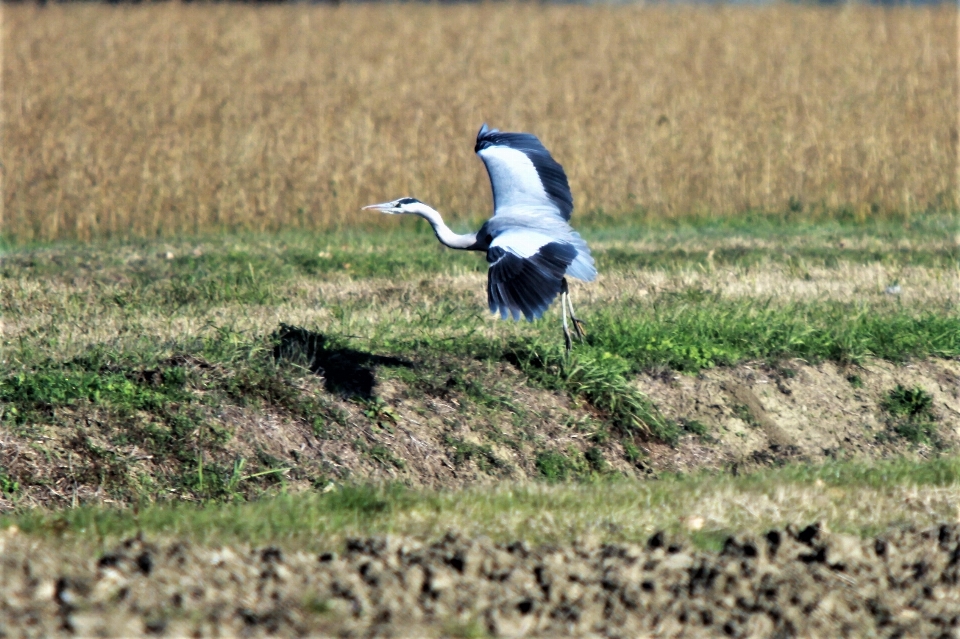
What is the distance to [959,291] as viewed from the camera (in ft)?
35.2

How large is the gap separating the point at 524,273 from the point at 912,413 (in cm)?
301

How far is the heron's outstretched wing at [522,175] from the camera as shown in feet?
28.6

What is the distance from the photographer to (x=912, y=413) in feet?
26.9

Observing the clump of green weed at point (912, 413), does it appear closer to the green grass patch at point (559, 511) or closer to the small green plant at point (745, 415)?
the small green plant at point (745, 415)

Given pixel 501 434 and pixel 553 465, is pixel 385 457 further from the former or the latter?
pixel 553 465

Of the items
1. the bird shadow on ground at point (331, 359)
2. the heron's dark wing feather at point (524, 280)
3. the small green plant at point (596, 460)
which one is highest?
the heron's dark wing feather at point (524, 280)

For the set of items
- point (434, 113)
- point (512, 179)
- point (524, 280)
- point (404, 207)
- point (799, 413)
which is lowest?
point (799, 413)

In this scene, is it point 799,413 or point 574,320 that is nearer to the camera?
point 799,413

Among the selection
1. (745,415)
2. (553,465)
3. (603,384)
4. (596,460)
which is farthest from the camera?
(745,415)

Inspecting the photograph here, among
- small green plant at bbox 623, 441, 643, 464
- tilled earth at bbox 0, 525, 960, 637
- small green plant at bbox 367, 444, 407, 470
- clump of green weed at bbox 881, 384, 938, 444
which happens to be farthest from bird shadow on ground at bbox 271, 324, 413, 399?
clump of green weed at bbox 881, 384, 938, 444

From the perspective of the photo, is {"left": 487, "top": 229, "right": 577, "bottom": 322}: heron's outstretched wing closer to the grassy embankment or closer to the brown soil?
the brown soil

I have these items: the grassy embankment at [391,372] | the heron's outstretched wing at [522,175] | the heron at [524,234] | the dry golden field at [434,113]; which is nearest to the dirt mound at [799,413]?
the grassy embankment at [391,372]

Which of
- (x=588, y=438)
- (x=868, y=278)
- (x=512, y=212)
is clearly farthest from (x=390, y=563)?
(x=868, y=278)

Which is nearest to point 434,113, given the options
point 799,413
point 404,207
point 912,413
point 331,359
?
point 404,207
